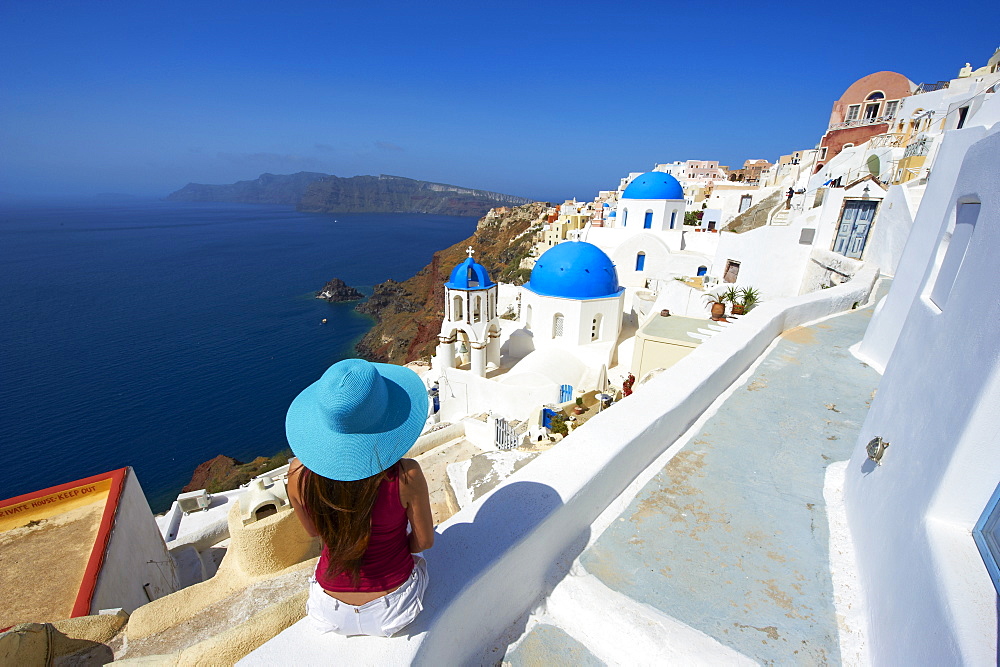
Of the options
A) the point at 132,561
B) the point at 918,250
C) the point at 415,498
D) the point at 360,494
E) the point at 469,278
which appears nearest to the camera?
the point at 360,494

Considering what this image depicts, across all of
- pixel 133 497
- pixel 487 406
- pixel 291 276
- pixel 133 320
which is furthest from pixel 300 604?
pixel 291 276

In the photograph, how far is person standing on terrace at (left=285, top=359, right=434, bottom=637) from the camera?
1423 millimetres

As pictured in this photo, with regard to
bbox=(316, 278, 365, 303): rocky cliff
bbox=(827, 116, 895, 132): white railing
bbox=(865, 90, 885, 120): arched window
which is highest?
bbox=(865, 90, 885, 120): arched window

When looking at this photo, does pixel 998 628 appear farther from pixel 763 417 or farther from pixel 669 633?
pixel 763 417

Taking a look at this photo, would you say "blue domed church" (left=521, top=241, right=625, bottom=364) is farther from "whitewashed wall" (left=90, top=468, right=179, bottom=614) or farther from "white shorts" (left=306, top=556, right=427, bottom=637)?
"white shorts" (left=306, top=556, right=427, bottom=637)

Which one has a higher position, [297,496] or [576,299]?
[297,496]

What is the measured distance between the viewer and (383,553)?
1.57 m

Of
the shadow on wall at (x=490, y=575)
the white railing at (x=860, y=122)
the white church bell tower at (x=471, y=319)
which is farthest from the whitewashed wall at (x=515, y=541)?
the white railing at (x=860, y=122)

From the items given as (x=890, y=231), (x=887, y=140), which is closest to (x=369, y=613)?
(x=890, y=231)

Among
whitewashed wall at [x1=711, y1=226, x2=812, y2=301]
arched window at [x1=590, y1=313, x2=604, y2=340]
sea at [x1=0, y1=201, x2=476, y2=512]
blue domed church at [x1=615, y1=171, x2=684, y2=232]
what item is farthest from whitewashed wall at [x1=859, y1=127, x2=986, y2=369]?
sea at [x1=0, y1=201, x2=476, y2=512]

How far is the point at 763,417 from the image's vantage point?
3.90 m

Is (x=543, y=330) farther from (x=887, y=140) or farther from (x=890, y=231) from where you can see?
(x=887, y=140)

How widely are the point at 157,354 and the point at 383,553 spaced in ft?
149

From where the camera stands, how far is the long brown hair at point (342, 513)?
1.50 m
